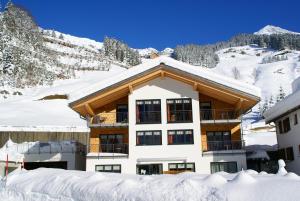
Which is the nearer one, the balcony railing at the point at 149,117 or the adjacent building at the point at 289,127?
the adjacent building at the point at 289,127

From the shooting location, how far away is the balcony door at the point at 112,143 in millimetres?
28656

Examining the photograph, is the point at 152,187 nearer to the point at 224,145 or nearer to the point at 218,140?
the point at 224,145

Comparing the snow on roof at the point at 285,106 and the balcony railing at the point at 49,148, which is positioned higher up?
the snow on roof at the point at 285,106

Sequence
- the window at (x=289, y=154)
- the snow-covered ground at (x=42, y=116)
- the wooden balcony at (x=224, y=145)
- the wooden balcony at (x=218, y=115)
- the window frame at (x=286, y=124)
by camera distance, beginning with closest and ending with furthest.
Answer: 1. the wooden balcony at (x=224, y=145)
2. the wooden balcony at (x=218, y=115)
3. the window at (x=289, y=154)
4. the window frame at (x=286, y=124)
5. the snow-covered ground at (x=42, y=116)

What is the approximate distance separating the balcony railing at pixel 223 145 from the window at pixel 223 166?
1.18 meters

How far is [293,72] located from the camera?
176125mm

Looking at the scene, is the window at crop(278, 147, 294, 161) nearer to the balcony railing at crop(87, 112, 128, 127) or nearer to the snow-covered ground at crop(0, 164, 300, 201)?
the balcony railing at crop(87, 112, 128, 127)

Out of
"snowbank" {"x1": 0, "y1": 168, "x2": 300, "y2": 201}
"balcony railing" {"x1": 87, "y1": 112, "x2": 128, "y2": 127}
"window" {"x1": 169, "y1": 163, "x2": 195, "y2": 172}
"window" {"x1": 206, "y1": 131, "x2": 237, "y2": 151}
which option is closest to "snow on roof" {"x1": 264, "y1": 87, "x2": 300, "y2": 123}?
"window" {"x1": 206, "y1": 131, "x2": 237, "y2": 151}

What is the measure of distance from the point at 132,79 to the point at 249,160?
11209 mm

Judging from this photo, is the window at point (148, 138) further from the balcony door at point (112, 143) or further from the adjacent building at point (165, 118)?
the balcony door at point (112, 143)

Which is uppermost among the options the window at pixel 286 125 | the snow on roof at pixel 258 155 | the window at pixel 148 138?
the window at pixel 286 125

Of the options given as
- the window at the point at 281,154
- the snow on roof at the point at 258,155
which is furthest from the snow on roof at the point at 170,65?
the window at the point at 281,154

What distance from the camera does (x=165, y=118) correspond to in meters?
28.6

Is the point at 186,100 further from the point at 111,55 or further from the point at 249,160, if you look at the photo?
the point at 111,55
